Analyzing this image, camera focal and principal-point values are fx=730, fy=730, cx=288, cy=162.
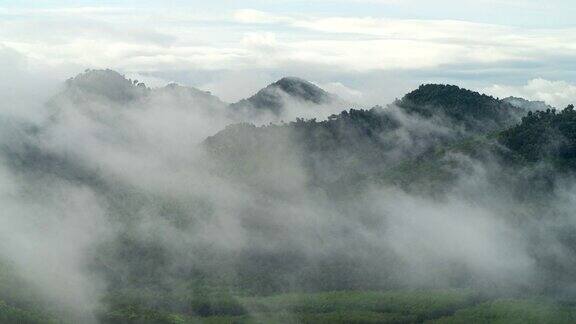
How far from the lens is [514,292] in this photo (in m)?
159

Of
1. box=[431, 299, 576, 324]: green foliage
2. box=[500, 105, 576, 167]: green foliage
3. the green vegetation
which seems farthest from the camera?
box=[500, 105, 576, 167]: green foliage

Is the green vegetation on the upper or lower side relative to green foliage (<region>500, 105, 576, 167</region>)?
lower

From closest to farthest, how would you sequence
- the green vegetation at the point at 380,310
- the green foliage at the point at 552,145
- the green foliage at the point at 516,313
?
1. the green foliage at the point at 516,313
2. the green vegetation at the point at 380,310
3. the green foliage at the point at 552,145

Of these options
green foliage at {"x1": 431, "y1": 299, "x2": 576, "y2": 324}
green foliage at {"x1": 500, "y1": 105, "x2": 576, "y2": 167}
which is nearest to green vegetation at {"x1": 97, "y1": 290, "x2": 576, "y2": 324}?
green foliage at {"x1": 431, "y1": 299, "x2": 576, "y2": 324}

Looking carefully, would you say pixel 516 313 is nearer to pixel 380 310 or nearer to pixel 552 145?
pixel 380 310

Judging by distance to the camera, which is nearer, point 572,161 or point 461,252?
point 461,252

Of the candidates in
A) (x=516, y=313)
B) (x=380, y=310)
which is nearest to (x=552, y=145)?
(x=516, y=313)

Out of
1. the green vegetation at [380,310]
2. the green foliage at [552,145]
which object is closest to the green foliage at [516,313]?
the green vegetation at [380,310]

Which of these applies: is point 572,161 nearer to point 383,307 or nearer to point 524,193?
point 524,193

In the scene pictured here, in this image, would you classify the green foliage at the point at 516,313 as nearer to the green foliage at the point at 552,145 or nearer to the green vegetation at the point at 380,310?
the green vegetation at the point at 380,310

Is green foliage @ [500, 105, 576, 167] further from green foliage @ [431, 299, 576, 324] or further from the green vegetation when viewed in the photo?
green foliage @ [431, 299, 576, 324]

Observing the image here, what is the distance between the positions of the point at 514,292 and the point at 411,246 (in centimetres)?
3299

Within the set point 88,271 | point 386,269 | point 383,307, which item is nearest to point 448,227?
point 386,269

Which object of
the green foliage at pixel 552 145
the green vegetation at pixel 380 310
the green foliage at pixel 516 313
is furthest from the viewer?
the green foliage at pixel 552 145
